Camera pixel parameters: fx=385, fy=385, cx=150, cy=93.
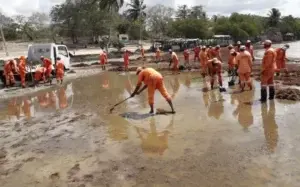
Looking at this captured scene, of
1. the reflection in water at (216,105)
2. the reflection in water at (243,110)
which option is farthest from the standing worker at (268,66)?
the reflection in water at (216,105)

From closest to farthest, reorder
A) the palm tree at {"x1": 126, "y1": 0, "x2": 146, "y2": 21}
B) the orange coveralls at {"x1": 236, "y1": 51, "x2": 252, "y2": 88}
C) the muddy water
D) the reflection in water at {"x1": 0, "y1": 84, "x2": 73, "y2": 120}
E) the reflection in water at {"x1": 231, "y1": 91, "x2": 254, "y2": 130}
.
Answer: the muddy water < the reflection in water at {"x1": 231, "y1": 91, "x2": 254, "y2": 130} < the reflection in water at {"x1": 0, "y1": 84, "x2": 73, "y2": 120} < the orange coveralls at {"x1": 236, "y1": 51, "x2": 252, "y2": 88} < the palm tree at {"x1": 126, "y1": 0, "x2": 146, "y2": 21}

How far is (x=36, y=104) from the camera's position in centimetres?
1224

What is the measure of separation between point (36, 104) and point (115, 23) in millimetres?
36774

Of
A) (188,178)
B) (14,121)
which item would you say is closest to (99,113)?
(14,121)

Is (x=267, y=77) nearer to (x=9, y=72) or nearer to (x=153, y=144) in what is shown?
(x=153, y=144)

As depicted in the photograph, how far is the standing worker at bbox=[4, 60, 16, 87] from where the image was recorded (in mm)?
16219

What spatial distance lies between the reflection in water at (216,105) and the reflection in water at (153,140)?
53.2 inches

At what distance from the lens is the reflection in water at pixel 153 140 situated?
21.7 feet

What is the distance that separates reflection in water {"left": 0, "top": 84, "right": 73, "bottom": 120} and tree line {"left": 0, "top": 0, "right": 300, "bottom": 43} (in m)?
26.5

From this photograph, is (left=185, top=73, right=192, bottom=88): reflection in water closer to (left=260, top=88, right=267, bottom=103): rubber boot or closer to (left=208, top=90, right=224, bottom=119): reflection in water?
(left=208, top=90, right=224, bottom=119): reflection in water

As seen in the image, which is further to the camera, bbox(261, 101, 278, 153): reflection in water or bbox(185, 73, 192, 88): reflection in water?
bbox(185, 73, 192, 88): reflection in water

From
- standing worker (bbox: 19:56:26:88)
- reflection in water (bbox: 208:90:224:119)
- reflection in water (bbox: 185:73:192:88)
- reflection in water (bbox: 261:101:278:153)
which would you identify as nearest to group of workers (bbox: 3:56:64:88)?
standing worker (bbox: 19:56:26:88)

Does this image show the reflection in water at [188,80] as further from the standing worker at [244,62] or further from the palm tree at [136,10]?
the palm tree at [136,10]

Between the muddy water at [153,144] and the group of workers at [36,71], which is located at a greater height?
the group of workers at [36,71]
